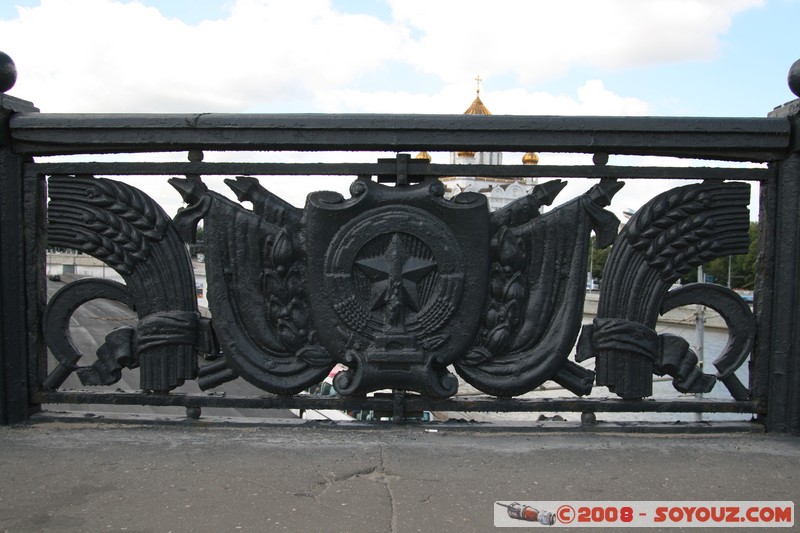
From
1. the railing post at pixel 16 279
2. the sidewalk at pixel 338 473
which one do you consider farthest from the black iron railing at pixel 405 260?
the sidewalk at pixel 338 473

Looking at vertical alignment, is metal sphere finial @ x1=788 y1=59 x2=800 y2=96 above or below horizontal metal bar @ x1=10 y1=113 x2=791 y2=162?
above

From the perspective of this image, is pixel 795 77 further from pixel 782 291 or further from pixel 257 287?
pixel 257 287

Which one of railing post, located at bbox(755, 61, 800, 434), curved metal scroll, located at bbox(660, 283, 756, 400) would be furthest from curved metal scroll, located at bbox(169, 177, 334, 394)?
railing post, located at bbox(755, 61, 800, 434)

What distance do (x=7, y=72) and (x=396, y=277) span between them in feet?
6.88

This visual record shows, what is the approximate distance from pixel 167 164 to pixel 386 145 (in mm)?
1075

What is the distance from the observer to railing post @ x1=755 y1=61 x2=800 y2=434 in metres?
3.34

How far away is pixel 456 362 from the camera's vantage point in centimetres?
Result: 335

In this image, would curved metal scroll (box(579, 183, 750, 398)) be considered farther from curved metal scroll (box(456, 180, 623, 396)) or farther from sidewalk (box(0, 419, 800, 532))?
sidewalk (box(0, 419, 800, 532))

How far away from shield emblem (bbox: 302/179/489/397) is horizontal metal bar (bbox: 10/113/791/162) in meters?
0.25

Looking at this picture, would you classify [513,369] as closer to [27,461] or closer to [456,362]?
[456,362]

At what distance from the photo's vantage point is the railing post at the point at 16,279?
11.1ft

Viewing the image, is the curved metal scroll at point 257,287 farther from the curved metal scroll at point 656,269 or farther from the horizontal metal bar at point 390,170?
the curved metal scroll at point 656,269

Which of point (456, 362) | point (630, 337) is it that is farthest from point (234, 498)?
point (630, 337)

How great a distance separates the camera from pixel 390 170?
3.36 m
